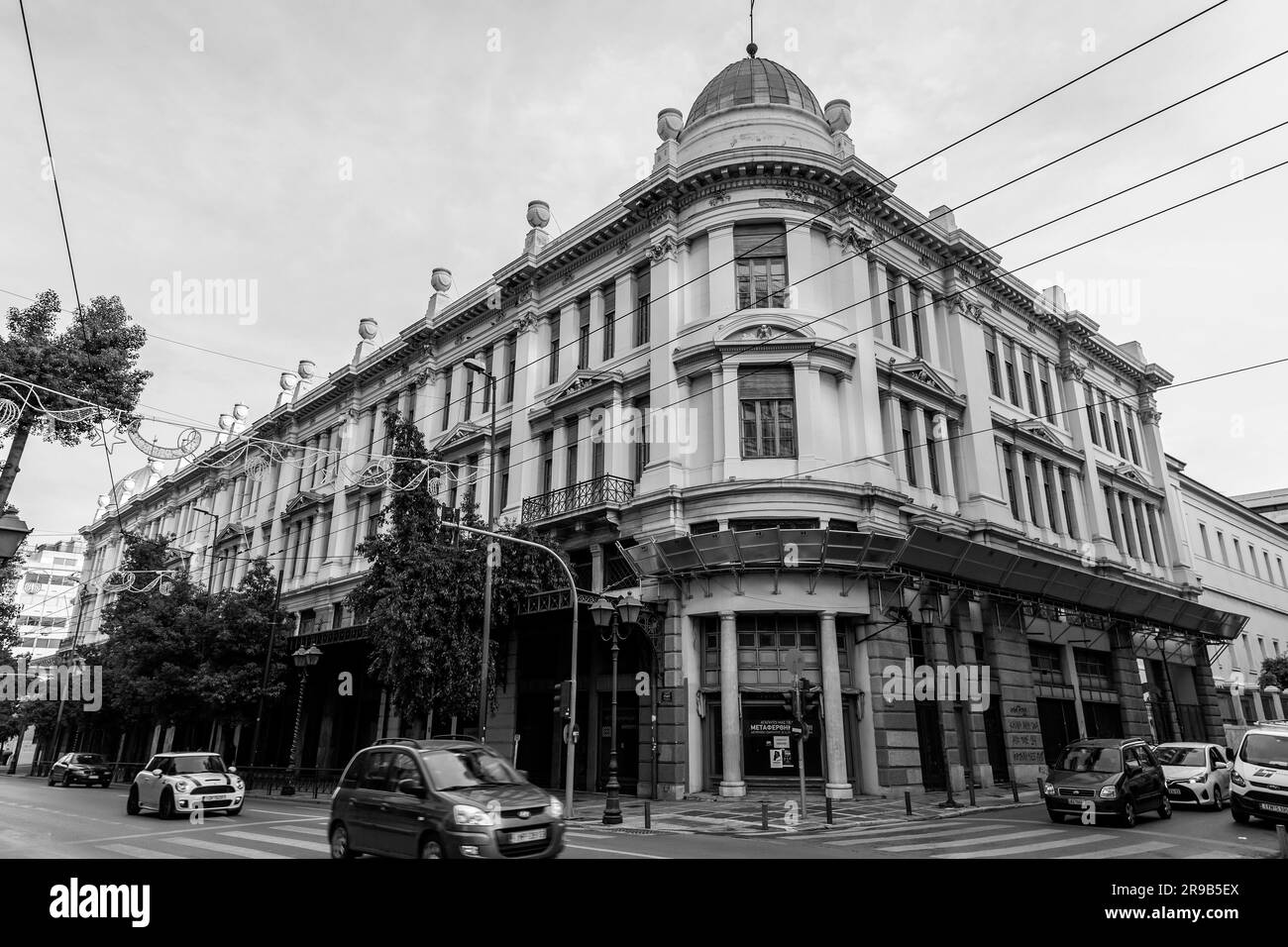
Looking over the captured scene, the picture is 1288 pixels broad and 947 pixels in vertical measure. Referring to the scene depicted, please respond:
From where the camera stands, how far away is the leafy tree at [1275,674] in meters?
40.0

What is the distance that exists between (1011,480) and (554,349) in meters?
18.2

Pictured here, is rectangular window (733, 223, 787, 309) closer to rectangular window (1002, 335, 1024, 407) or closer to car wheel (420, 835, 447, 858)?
rectangular window (1002, 335, 1024, 407)

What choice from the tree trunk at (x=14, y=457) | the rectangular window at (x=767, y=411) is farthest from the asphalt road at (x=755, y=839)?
the rectangular window at (x=767, y=411)

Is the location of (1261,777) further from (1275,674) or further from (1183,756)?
(1275,674)

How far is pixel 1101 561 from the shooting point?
32.4m

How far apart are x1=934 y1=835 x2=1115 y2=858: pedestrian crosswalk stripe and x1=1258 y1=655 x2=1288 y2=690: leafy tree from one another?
35578 mm

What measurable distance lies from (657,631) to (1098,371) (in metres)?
28.5

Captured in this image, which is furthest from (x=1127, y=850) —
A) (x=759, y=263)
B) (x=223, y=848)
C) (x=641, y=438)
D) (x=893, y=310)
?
(x=893, y=310)

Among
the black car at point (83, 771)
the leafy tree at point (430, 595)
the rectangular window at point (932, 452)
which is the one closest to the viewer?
the leafy tree at point (430, 595)

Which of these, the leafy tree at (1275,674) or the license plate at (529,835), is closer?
the license plate at (529,835)

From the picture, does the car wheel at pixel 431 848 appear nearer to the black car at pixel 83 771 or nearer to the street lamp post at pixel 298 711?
the street lamp post at pixel 298 711

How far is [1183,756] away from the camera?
67.7 feet

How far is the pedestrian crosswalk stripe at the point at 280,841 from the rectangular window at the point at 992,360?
91.7 ft
